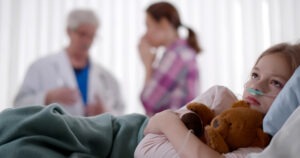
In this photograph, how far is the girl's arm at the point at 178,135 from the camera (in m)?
0.90

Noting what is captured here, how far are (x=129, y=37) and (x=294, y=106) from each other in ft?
8.10

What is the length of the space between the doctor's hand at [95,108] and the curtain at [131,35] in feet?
1.62

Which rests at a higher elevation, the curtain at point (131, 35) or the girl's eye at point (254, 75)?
the girl's eye at point (254, 75)

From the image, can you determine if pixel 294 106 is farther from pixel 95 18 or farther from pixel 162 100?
pixel 95 18

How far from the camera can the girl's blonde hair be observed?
1.05 metres

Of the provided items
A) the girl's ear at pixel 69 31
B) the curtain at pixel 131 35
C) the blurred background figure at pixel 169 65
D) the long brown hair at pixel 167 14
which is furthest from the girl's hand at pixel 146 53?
the girl's ear at pixel 69 31

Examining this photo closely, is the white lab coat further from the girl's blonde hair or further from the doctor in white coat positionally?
the girl's blonde hair

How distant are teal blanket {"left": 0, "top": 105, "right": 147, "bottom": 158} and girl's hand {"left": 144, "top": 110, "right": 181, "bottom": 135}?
0.21ft

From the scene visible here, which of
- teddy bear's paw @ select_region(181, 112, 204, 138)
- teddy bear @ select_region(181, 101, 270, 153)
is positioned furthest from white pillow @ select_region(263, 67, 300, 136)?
teddy bear's paw @ select_region(181, 112, 204, 138)

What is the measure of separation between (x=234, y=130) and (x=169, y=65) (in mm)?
1744

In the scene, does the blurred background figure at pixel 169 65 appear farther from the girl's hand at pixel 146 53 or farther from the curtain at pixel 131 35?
the curtain at pixel 131 35

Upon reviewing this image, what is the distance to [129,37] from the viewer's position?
3285 millimetres

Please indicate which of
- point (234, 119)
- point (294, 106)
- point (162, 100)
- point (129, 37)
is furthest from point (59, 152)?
point (129, 37)

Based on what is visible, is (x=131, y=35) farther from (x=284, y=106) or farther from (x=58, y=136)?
(x=284, y=106)
